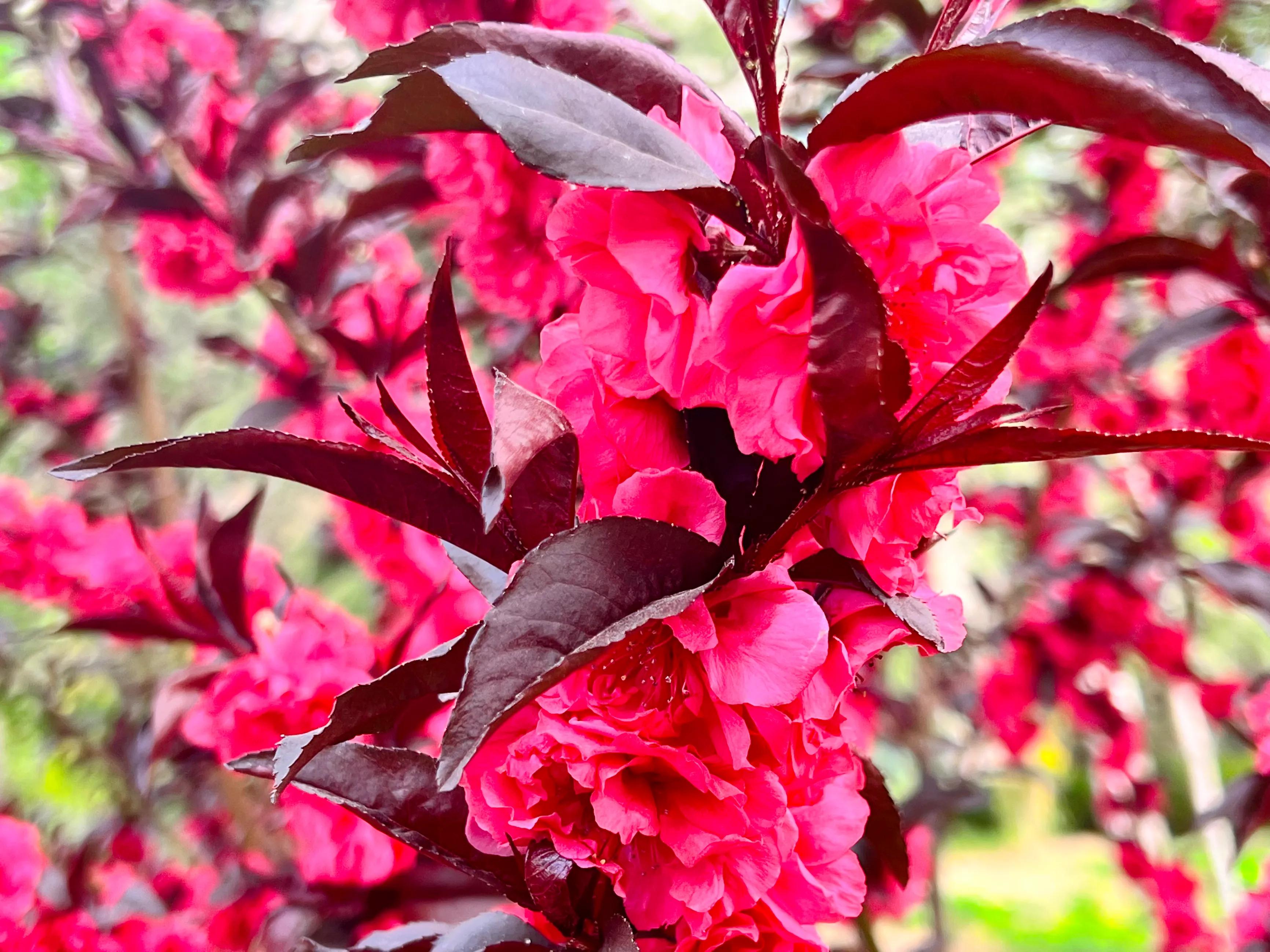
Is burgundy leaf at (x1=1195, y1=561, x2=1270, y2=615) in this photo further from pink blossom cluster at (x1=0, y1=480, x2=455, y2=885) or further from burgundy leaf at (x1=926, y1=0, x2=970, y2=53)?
burgundy leaf at (x1=926, y1=0, x2=970, y2=53)

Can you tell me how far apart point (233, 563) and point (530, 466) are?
0.68 metres

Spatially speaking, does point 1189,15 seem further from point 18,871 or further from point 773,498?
point 18,871

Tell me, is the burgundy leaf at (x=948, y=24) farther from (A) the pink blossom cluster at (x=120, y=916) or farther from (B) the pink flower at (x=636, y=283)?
(A) the pink blossom cluster at (x=120, y=916)

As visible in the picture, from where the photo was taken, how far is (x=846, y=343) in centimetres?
39

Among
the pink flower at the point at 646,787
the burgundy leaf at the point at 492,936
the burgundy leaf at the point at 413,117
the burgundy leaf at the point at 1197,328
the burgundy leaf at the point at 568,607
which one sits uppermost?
the burgundy leaf at the point at 413,117

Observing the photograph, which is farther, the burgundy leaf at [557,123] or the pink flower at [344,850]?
the pink flower at [344,850]

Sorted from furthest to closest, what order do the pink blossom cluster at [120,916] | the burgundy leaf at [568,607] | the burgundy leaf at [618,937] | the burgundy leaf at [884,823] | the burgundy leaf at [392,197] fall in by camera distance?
the burgundy leaf at [392,197] → the pink blossom cluster at [120,916] → the burgundy leaf at [884,823] → the burgundy leaf at [618,937] → the burgundy leaf at [568,607]

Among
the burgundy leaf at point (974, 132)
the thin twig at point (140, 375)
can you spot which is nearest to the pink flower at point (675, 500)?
the burgundy leaf at point (974, 132)

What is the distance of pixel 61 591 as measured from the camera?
164cm

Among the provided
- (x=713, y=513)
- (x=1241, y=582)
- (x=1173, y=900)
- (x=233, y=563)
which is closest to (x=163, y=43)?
(x=233, y=563)

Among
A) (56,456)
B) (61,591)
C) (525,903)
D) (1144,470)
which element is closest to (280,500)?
(56,456)

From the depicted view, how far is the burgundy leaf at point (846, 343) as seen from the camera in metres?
0.38

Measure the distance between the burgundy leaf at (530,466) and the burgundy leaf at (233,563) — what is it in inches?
23.7

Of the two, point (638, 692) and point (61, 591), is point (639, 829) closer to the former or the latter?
point (638, 692)
